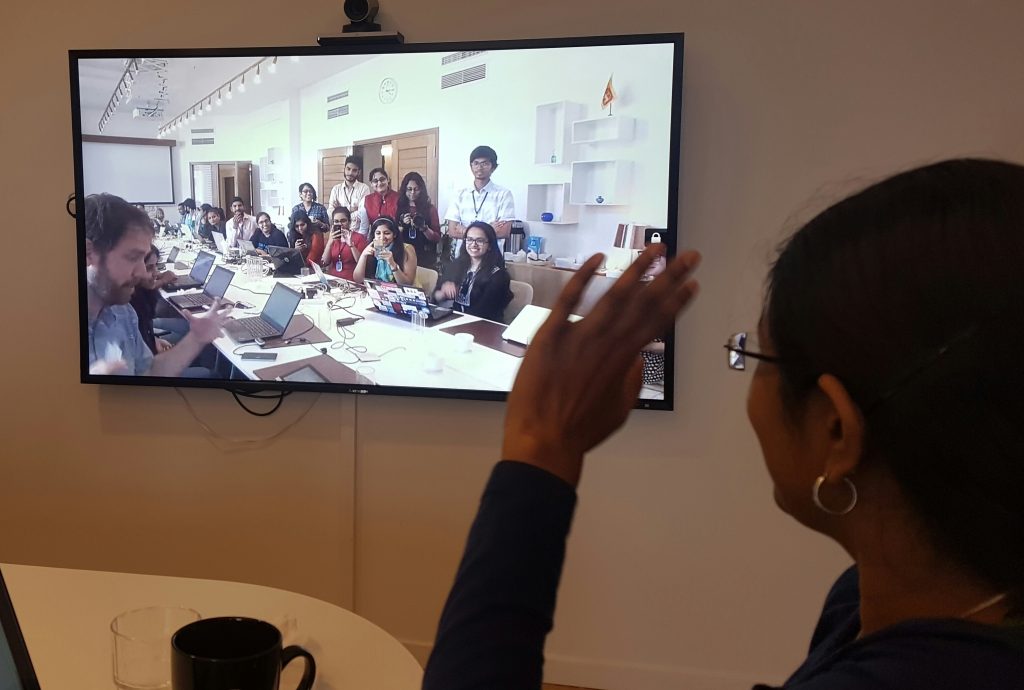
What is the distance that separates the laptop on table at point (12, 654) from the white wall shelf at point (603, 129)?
184cm

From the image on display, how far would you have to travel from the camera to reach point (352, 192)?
242 centimetres

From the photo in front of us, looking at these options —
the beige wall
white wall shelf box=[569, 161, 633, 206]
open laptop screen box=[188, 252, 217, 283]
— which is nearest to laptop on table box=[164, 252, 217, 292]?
open laptop screen box=[188, 252, 217, 283]

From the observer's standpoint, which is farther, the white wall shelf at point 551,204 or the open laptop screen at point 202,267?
the open laptop screen at point 202,267

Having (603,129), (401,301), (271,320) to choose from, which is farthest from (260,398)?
(603,129)

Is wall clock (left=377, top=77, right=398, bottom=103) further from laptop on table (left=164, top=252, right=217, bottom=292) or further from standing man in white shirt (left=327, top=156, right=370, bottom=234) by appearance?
laptop on table (left=164, top=252, right=217, bottom=292)

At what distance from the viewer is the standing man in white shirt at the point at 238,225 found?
2.49 m

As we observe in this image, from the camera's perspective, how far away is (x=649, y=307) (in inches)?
23.8

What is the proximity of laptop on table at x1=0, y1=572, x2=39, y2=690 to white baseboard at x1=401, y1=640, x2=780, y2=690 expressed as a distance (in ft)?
6.09

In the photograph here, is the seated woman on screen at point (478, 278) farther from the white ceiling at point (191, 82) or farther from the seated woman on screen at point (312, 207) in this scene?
the white ceiling at point (191, 82)

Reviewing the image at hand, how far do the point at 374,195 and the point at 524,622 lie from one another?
6.49 ft

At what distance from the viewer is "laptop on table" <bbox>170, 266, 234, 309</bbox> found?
2514 mm

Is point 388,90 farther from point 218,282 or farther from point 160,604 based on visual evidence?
point 160,604

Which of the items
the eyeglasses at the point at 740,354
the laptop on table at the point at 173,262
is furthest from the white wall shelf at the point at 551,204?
the eyeglasses at the point at 740,354

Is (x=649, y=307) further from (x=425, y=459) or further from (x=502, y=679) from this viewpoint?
(x=425, y=459)
